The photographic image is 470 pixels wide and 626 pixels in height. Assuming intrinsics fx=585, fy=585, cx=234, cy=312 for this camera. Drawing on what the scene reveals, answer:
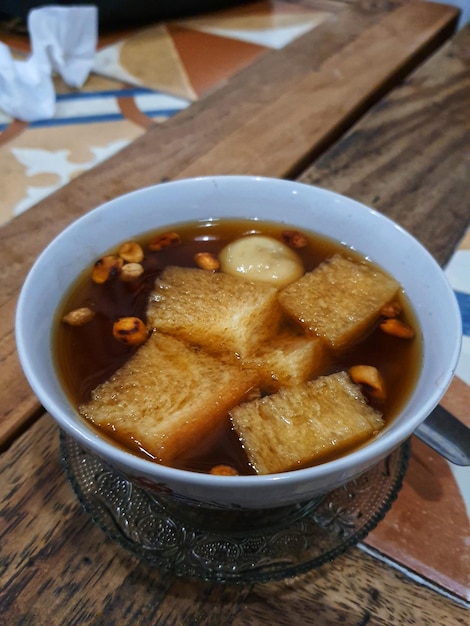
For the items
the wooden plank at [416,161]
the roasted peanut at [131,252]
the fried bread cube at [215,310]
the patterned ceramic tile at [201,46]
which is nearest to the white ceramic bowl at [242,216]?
the roasted peanut at [131,252]

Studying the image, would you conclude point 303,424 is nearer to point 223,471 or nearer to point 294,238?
point 223,471

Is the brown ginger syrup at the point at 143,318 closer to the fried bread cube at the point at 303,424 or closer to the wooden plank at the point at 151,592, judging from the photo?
the fried bread cube at the point at 303,424

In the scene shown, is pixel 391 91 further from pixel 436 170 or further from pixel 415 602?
pixel 415 602

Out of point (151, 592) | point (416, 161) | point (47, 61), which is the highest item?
point (47, 61)

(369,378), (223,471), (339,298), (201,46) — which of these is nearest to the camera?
(223,471)

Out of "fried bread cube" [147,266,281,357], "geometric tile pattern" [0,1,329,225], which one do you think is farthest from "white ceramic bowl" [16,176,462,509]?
"geometric tile pattern" [0,1,329,225]

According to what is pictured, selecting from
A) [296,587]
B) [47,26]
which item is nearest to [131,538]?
[296,587]

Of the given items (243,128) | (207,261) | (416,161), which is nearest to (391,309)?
(207,261)
